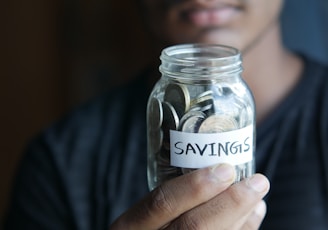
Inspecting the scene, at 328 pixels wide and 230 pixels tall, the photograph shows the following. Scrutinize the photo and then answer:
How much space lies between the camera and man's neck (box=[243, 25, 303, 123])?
1157 millimetres

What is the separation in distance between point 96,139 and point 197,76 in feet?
1.81

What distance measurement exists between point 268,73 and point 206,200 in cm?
55

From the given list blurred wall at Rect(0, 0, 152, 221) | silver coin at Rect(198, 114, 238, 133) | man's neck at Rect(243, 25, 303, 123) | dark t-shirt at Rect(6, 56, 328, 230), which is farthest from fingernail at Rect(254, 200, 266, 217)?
blurred wall at Rect(0, 0, 152, 221)

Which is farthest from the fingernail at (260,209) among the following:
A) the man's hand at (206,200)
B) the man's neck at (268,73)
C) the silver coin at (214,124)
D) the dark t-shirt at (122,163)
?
the man's neck at (268,73)

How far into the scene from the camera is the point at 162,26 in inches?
42.5

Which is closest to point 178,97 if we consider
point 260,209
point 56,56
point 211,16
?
point 260,209

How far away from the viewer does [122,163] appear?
1.12 metres

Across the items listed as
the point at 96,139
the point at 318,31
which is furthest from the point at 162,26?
the point at 318,31

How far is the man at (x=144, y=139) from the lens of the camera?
1.02 m

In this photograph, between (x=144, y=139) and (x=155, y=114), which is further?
(x=144, y=139)

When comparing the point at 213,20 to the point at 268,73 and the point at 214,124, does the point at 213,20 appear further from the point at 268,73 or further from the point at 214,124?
the point at 214,124

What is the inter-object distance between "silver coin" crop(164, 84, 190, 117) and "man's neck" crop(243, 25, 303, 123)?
50 centimetres

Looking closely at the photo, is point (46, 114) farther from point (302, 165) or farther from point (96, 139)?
point (302, 165)

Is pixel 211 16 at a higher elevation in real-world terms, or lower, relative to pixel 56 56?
higher
